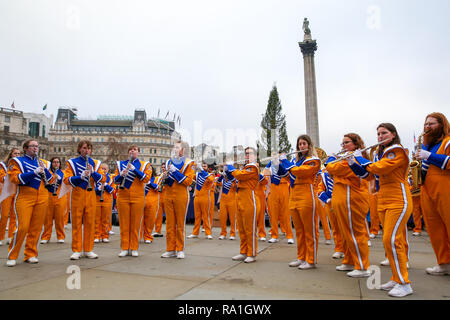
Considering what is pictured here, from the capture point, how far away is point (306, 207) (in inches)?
195

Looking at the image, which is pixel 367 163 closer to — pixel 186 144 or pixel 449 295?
pixel 449 295

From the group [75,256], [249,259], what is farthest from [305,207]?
[75,256]

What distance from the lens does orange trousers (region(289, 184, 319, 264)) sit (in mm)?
4953

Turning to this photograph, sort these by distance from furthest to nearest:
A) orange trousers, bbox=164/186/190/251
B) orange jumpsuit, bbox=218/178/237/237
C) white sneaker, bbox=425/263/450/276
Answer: orange jumpsuit, bbox=218/178/237/237
orange trousers, bbox=164/186/190/251
white sneaker, bbox=425/263/450/276

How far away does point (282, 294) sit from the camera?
349 cm

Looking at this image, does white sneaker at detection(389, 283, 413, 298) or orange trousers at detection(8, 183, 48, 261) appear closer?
white sneaker at detection(389, 283, 413, 298)

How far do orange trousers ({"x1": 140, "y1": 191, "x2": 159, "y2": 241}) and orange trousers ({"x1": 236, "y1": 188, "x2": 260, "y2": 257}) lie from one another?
372 centimetres

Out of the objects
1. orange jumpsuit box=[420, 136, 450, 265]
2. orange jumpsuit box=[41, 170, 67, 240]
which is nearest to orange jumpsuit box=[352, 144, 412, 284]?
orange jumpsuit box=[420, 136, 450, 265]

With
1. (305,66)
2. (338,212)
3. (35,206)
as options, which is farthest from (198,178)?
(305,66)

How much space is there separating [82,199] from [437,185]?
19.1 ft

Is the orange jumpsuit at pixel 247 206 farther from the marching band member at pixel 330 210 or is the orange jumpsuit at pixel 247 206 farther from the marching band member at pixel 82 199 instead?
the marching band member at pixel 82 199

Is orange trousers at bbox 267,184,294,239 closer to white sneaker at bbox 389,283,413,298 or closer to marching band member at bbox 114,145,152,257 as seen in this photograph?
marching band member at bbox 114,145,152,257

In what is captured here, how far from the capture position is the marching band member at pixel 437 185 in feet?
13.5
